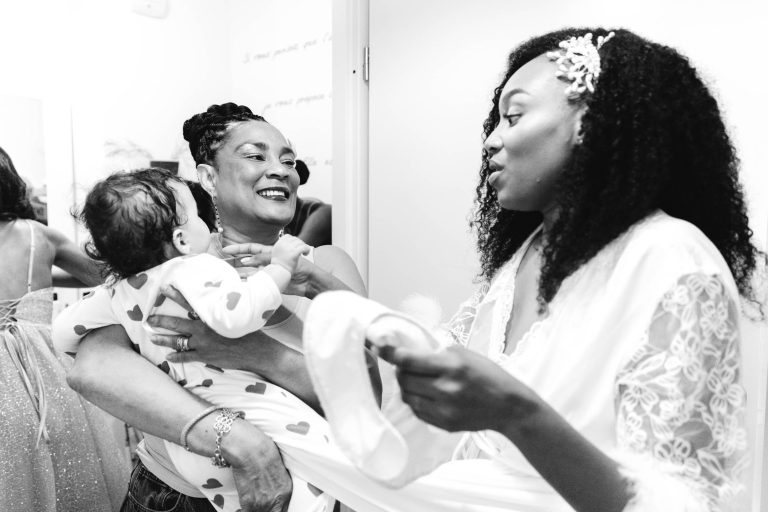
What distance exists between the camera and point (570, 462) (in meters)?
0.64

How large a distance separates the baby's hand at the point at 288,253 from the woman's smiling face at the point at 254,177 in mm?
229

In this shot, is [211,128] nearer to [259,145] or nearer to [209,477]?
[259,145]

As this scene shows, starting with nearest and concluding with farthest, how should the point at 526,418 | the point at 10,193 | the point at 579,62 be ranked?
1. the point at 526,418
2. the point at 579,62
3. the point at 10,193

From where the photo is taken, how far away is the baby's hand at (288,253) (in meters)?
1.12

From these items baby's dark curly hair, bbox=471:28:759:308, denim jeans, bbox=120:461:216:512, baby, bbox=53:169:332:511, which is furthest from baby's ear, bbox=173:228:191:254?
baby's dark curly hair, bbox=471:28:759:308

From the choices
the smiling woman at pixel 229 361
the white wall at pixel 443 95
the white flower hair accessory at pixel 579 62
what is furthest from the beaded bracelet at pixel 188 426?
the white wall at pixel 443 95

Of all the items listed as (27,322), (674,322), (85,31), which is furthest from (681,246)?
(85,31)

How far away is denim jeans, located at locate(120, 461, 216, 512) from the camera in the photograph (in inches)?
45.0

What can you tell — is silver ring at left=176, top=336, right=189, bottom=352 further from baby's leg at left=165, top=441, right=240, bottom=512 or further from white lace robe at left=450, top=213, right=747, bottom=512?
white lace robe at left=450, top=213, right=747, bottom=512

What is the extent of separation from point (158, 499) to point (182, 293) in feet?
1.35

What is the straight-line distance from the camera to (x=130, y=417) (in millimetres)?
1084

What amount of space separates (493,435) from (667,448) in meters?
0.26

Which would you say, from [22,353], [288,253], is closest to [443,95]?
[288,253]

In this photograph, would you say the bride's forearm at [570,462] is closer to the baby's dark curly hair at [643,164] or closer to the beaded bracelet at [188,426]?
the baby's dark curly hair at [643,164]
